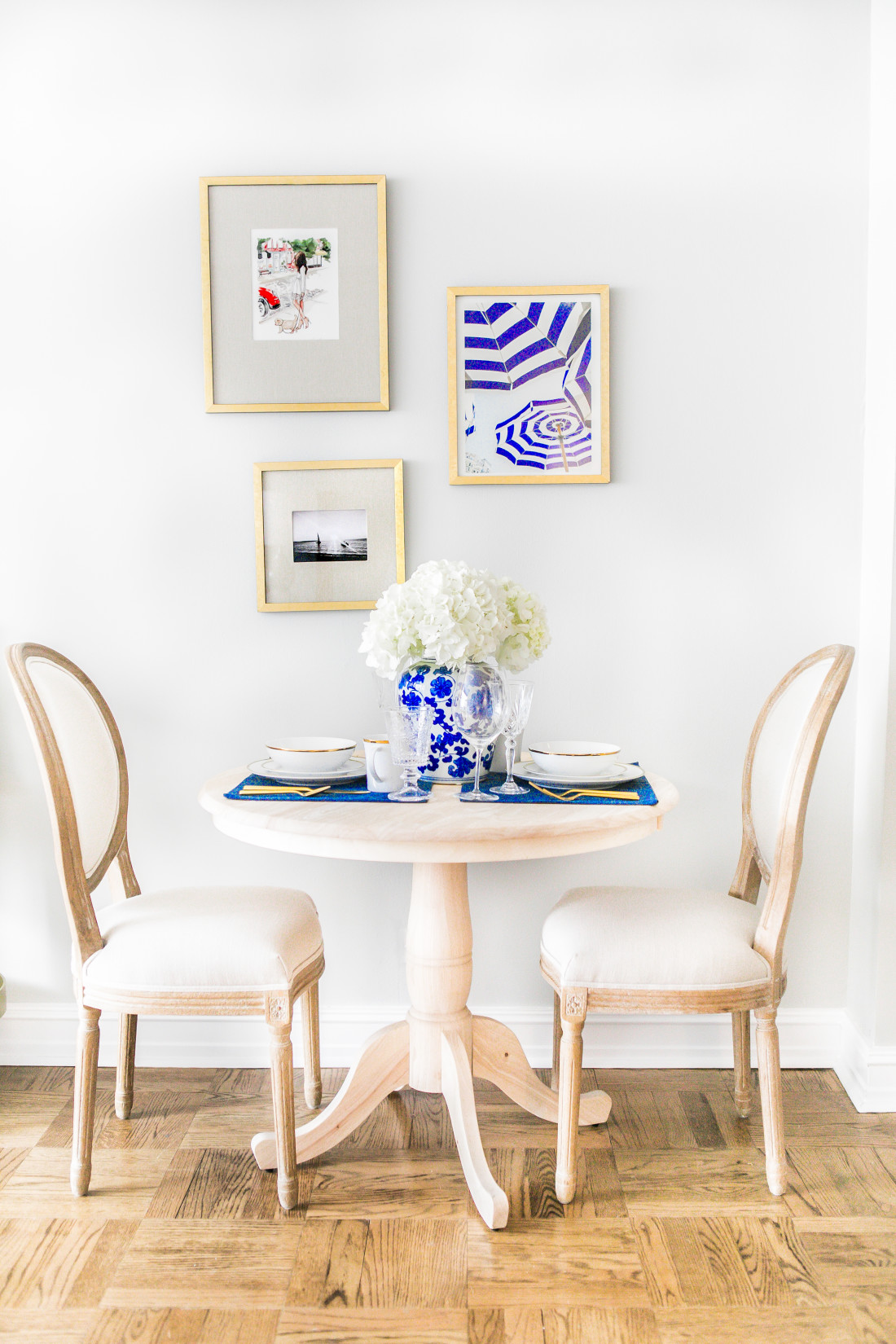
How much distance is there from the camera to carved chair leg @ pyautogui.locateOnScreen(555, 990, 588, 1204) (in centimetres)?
175

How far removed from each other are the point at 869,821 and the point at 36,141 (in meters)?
2.56

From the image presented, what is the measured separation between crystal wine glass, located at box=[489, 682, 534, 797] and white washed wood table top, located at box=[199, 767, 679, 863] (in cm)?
12

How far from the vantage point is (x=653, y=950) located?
1.75m

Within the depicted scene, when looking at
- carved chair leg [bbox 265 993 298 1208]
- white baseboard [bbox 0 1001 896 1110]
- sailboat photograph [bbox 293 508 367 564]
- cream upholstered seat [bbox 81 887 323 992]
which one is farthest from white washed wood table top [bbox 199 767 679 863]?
white baseboard [bbox 0 1001 896 1110]

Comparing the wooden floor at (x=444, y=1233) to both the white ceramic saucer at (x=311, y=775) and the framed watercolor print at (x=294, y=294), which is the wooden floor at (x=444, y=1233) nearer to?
the white ceramic saucer at (x=311, y=775)

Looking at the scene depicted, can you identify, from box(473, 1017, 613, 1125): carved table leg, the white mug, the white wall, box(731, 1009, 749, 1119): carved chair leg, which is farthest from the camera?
the white wall

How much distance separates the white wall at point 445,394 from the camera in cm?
224

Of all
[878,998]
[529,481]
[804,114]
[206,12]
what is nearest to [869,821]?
[878,998]

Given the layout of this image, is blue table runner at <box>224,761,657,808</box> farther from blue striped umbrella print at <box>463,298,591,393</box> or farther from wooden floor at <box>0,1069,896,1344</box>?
blue striped umbrella print at <box>463,298,591,393</box>

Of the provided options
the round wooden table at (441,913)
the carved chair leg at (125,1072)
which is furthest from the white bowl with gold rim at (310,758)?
the carved chair leg at (125,1072)

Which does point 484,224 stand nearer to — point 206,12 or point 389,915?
point 206,12

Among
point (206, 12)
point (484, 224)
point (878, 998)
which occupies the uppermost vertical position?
point (206, 12)

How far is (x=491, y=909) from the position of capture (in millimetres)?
2361

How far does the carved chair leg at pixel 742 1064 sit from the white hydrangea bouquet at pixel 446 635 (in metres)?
0.90
